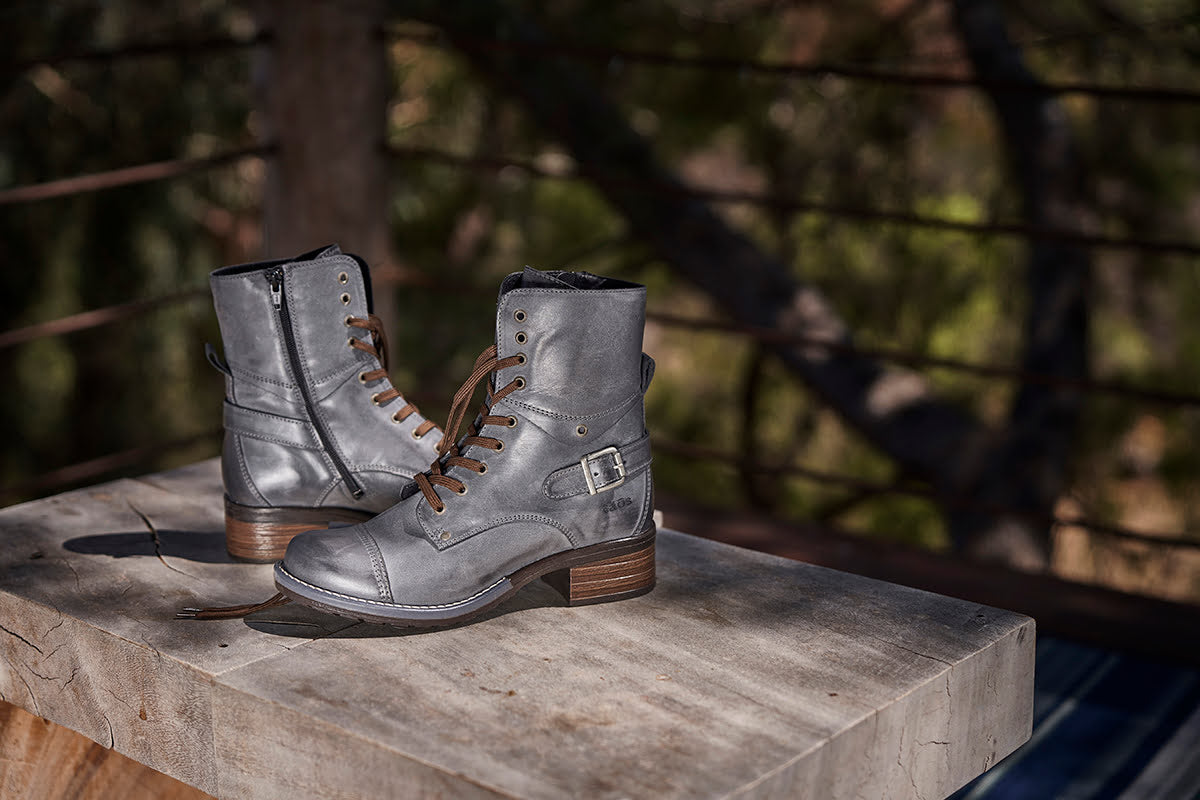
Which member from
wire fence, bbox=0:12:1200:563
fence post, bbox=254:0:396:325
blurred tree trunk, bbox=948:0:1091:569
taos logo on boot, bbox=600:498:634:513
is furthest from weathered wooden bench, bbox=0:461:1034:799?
blurred tree trunk, bbox=948:0:1091:569

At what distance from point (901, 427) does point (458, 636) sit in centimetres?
252

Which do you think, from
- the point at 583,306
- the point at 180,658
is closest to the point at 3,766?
the point at 180,658

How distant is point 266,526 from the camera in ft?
4.48

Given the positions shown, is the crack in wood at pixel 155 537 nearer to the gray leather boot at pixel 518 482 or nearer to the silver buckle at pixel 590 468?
the gray leather boot at pixel 518 482

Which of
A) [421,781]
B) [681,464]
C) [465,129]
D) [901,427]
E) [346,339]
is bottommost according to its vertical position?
[681,464]

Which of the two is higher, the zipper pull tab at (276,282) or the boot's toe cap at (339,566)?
the zipper pull tab at (276,282)

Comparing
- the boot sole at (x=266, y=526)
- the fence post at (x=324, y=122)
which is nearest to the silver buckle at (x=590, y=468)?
the boot sole at (x=266, y=526)

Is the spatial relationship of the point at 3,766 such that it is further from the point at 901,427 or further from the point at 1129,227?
the point at 1129,227

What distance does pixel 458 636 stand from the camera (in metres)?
1.21

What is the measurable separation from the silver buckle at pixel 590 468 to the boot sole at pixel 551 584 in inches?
2.6

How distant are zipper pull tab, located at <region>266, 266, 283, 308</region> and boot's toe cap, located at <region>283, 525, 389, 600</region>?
11.4 inches

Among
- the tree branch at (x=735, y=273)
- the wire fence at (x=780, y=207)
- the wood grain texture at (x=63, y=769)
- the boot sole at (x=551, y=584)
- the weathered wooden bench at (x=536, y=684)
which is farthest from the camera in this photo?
the tree branch at (x=735, y=273)

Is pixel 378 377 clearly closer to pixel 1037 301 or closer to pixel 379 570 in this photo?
pixel 379 570

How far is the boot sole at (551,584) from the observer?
3.79ft
